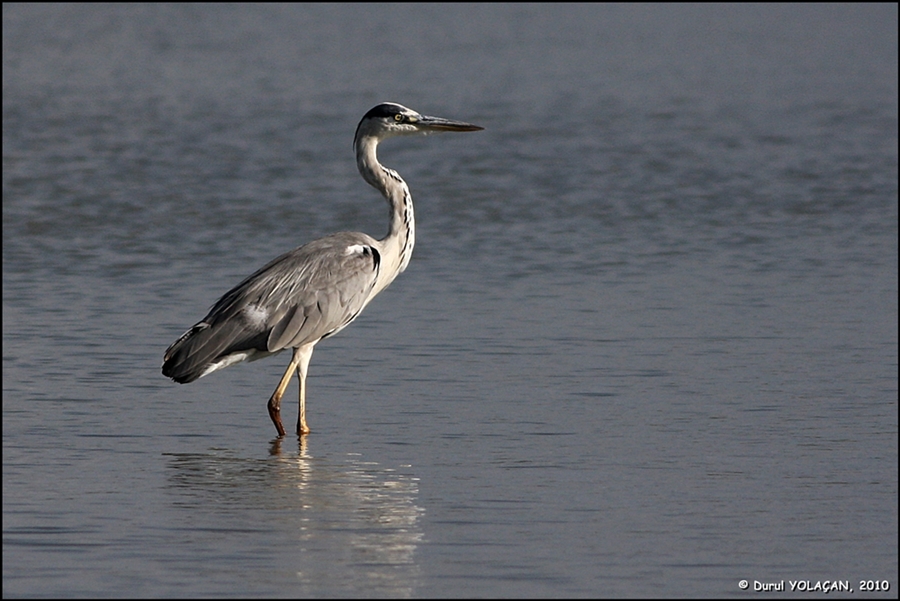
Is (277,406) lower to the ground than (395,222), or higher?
lower

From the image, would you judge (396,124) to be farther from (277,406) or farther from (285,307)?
(277,406)

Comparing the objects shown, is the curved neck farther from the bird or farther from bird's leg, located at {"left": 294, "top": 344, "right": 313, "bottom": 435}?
bird's leg, located at {"left": 294, "top": 344, "right": 313, "bottom": 435}

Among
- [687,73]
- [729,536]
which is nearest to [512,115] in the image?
[687,73]

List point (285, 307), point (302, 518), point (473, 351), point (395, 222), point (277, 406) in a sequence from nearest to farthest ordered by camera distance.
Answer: point (302, 518) < point (277, 406) < point (285, 307) < point (395, 222) < point (473, 351)

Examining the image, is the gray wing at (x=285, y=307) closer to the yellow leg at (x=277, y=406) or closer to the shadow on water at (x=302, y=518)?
the yellow leg at (x=277, y=406)

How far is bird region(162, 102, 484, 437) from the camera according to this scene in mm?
9867

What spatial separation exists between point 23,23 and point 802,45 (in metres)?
17.8

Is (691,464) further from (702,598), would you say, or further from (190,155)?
(190,155)

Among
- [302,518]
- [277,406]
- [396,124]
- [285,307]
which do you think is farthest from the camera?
[396,124]

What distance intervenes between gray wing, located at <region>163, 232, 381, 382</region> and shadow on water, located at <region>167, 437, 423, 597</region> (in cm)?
79

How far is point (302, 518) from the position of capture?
7809mm

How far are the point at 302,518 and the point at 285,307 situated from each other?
8.33 ft

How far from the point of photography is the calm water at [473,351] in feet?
24.0

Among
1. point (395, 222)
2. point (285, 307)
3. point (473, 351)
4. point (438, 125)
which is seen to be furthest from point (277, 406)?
point (438, 125)
